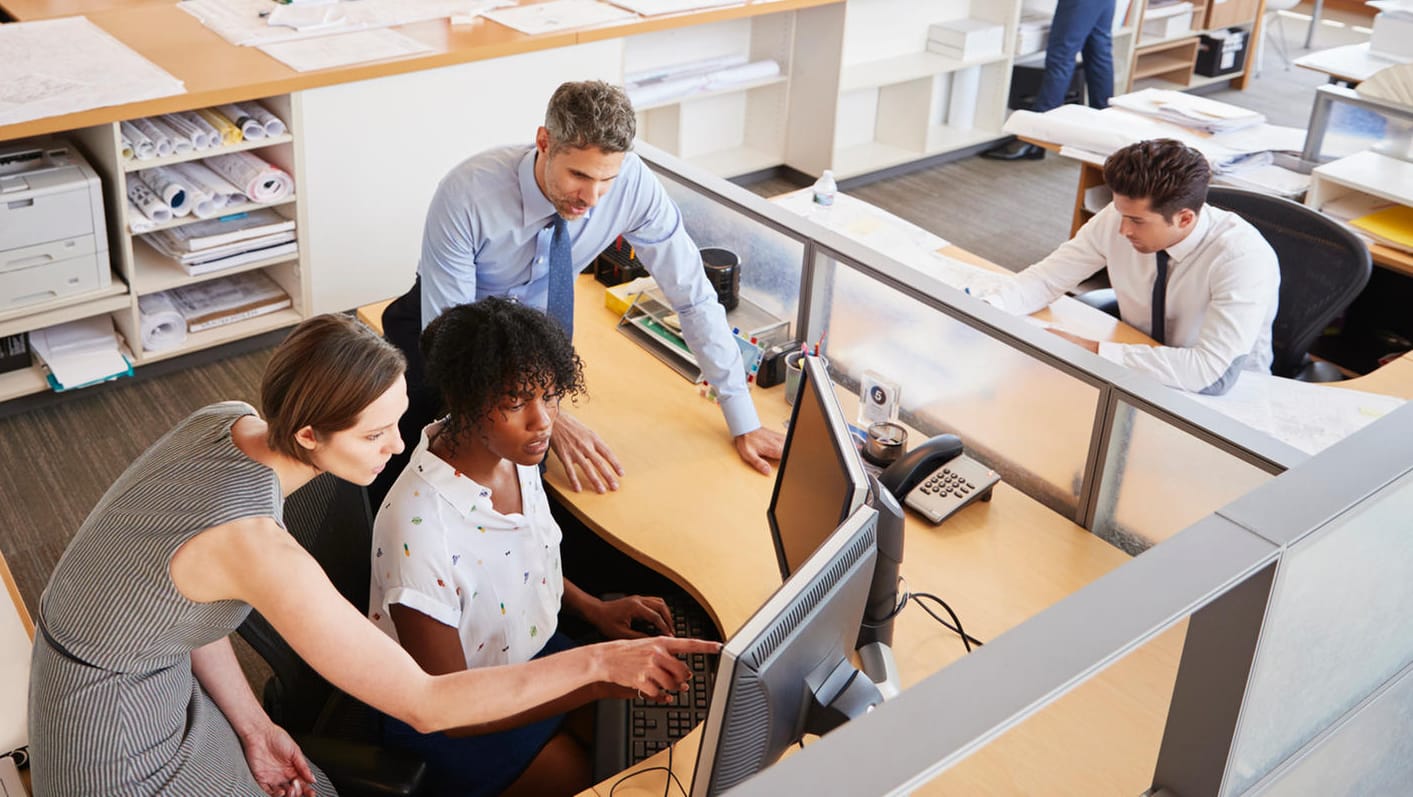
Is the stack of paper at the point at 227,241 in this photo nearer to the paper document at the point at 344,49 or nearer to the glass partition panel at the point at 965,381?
the paper document at the point at 344,49

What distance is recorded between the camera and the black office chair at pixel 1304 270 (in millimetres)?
3041

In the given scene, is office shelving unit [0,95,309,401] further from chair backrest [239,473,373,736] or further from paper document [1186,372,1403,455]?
paper document [1186,372,1403,455]

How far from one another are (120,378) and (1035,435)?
9.27ft

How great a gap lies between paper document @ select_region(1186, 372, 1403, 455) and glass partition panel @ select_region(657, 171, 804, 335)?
91 centimetres

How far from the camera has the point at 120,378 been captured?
385cm

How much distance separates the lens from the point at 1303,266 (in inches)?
123

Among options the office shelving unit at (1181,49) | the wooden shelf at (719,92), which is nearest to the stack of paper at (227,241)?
the wooden shelf at (719,92)

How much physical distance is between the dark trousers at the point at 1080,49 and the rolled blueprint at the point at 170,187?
148 inches

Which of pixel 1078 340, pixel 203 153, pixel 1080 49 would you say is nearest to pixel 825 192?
pixel 1078 340

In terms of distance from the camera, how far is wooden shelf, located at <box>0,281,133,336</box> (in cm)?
351

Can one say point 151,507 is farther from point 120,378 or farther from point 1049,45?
point 1049,45

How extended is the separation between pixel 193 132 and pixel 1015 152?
3.75 metres

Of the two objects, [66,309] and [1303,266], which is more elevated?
[1303,266]

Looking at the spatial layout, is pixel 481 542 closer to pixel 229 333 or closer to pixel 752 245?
pixel 752 245
